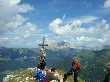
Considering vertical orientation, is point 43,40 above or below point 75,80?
above

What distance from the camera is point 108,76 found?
1684 cm

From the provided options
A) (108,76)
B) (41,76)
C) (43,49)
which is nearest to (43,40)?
(43,49)

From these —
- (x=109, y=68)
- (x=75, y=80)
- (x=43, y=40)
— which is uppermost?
(x=43, y=40)

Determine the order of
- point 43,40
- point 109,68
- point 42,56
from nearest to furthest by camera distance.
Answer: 1. point 109,68
2. point 42,56
3. point 43,40

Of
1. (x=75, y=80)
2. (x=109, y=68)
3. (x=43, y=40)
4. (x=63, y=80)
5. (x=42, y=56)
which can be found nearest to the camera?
(x=109, y=68)

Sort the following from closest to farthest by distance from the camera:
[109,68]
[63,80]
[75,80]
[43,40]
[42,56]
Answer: [109,68] → [42,56] → [43,40] → [63,80] → [75,80]

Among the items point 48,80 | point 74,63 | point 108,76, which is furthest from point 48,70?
point 108,76

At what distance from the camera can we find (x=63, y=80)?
22.6 metres

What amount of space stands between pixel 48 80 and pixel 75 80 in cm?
386

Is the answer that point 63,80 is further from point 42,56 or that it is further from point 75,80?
point 42,56

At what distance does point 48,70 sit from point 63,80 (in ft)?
6.73

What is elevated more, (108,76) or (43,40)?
(43,40)

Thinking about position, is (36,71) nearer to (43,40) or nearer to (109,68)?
(43,40)

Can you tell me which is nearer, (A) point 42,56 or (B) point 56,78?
(A) point 42,56
